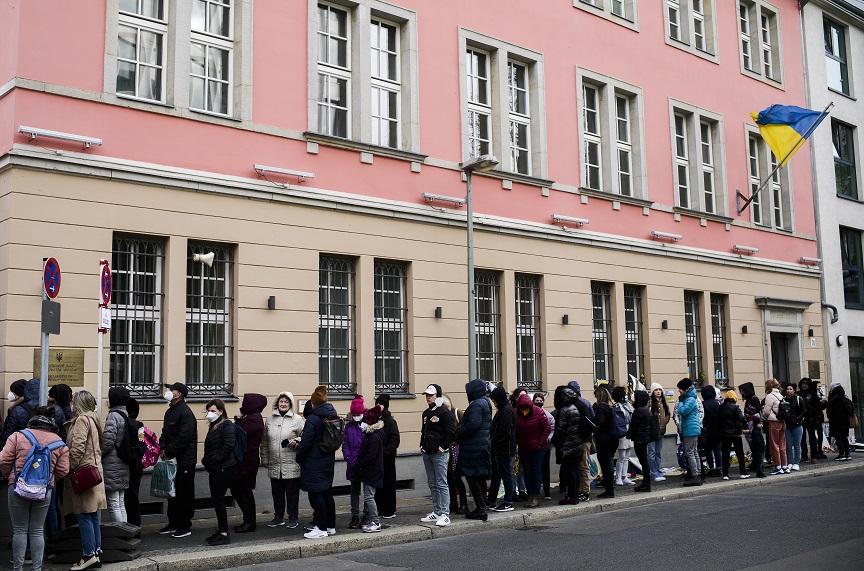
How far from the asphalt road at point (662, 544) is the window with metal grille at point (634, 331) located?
6795 millimetres

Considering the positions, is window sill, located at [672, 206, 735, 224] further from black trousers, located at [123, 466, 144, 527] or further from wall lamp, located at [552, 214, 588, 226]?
black trousers, located at [123, 466, 144, 527]

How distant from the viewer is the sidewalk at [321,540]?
9953mm

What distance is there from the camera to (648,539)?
11.1 metres

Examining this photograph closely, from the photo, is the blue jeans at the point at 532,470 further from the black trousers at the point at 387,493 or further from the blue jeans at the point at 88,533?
the blue jeans at the point at 88,533

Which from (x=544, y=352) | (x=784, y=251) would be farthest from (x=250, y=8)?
(x=784, y=251)

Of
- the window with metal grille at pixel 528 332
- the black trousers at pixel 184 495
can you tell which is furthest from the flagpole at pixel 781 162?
the black trousers at pixel 184 495

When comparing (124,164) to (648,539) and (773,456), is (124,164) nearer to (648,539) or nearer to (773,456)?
(648,539)

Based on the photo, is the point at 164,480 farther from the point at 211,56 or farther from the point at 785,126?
the point at 785,126

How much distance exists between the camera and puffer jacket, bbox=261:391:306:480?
39.8 feet

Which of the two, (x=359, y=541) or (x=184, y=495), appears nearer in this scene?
(x=359, y=541)

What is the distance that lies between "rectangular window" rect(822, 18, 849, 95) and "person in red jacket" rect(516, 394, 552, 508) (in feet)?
64.7

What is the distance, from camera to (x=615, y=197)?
2050cm

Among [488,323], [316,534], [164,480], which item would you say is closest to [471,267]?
[488,323]

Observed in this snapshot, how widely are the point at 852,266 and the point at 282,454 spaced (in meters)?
22.4
